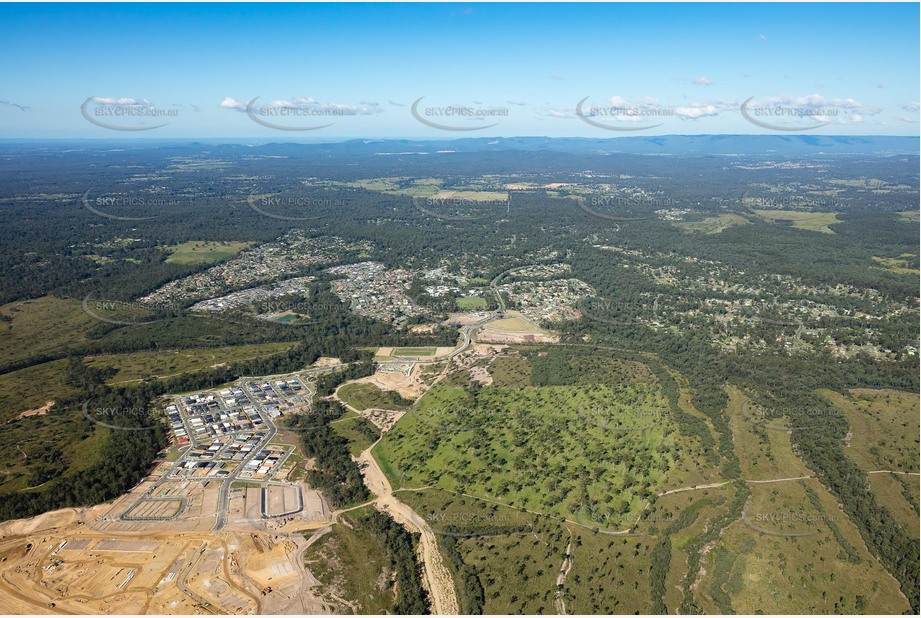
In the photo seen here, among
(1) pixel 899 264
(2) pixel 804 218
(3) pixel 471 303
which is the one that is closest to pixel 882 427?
(3) pixel 471 303

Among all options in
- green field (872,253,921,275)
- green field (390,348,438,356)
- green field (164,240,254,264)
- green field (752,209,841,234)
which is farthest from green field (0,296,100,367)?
green field (752,209,841,234)

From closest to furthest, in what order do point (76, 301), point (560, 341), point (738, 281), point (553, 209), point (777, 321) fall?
point (560, 341) < point (777, 321) < point (76, 301) < point (738, 281) < point (553, 209)

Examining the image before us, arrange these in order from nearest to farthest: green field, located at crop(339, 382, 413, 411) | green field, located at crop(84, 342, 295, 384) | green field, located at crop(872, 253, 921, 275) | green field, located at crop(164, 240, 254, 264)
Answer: green field, located at crop(339, 382, 413, 411), green field, located at crop(84, 342, 295, 384), green field, located at crop(872, 253, 921, 275), green field, located at crop(164, 240, 254, 264)

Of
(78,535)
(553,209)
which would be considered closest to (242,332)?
(78,535)

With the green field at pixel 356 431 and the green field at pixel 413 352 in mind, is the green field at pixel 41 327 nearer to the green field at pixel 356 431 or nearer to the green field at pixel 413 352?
the green field at pixel 413 352

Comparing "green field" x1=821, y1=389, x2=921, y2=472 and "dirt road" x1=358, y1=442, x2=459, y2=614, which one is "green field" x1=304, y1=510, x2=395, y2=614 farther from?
"green field" x1=821, y1=389, x2=921, y2=472

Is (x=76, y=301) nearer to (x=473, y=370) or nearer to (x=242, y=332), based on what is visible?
(x=242, y=332)

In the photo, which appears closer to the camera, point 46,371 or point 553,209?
point 46,371

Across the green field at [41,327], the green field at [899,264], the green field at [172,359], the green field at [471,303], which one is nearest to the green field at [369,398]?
the green field at [172,359]
